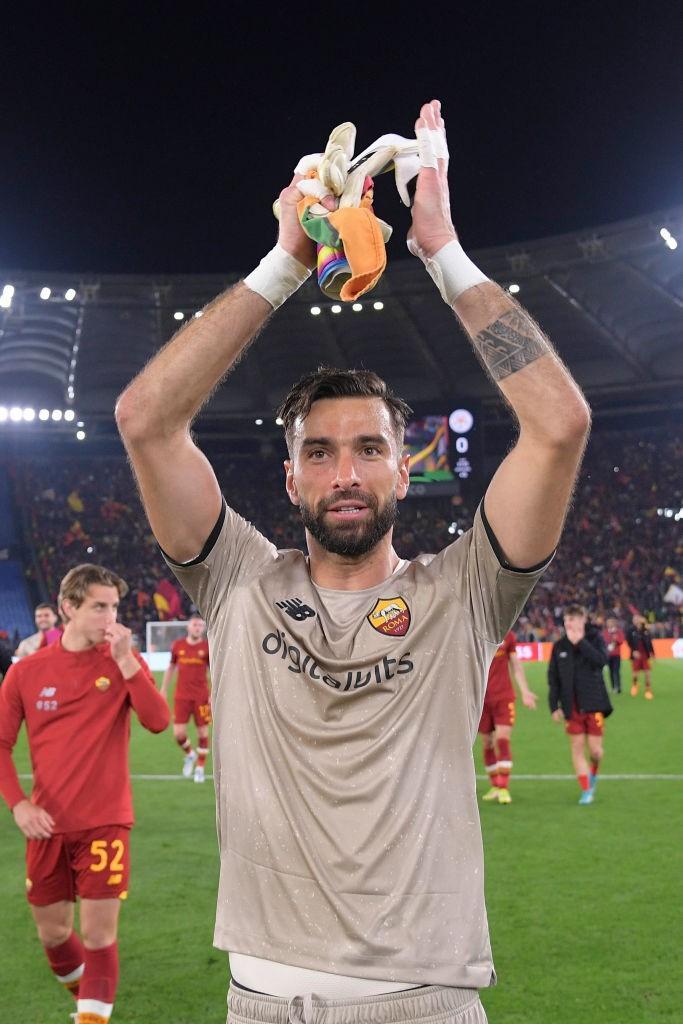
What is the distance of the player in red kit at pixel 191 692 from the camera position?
523 inches

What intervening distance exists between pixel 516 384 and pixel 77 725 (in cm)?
383

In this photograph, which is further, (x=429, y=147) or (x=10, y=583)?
(x=10, y=583)

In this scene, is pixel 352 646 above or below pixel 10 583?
below

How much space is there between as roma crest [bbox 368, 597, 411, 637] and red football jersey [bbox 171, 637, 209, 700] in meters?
11.1

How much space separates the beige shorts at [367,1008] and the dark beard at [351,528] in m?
0.97

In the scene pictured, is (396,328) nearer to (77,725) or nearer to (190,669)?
(190,669)

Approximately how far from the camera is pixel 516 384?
7.68 ft

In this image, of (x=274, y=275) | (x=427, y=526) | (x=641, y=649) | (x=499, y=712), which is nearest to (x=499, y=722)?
(x=499, y=712)

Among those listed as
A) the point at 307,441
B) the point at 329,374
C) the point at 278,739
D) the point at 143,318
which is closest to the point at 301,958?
the point at 278,739

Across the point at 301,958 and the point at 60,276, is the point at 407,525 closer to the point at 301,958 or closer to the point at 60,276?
the point at 60,276

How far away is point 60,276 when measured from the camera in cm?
3162

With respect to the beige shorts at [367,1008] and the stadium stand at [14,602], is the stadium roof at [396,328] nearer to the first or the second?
the stadium stand at [14,602]

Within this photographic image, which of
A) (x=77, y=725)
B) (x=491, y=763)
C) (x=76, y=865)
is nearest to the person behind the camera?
(x=76, y=865)

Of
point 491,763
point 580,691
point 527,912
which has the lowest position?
point 527,912
